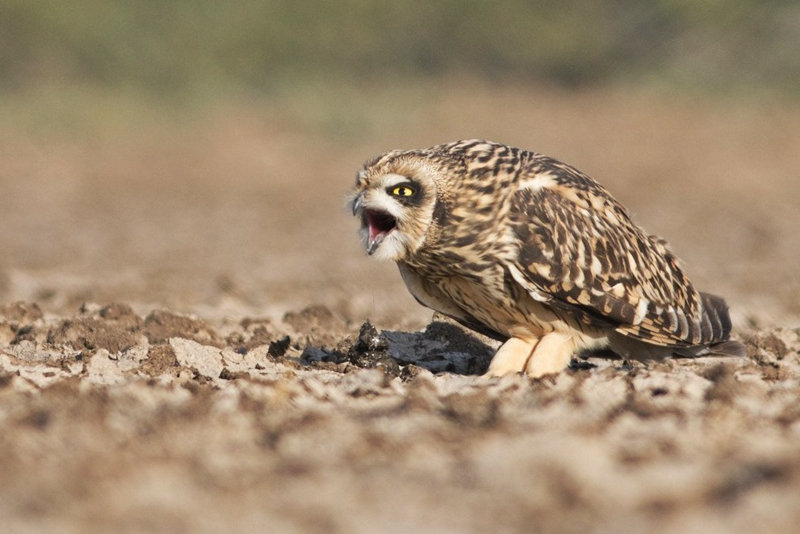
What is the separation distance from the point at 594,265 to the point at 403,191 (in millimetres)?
1052

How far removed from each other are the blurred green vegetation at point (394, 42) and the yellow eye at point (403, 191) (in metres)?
23.9

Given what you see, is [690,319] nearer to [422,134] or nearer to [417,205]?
[417,205]

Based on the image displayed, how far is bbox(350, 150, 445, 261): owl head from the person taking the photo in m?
5.85

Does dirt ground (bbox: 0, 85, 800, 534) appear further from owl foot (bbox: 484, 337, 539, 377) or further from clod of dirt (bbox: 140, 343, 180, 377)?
owl foot (bbox: 484, 337, 539, 377)

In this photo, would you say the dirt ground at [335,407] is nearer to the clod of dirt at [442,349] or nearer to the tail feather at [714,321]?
the clod of dirt at [442,349]

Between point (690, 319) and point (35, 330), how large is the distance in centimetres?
405

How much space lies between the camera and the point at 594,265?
239 inches

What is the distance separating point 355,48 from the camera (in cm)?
3312

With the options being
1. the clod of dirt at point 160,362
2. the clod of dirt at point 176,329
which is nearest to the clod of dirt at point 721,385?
the clod of dirt at point 160,362

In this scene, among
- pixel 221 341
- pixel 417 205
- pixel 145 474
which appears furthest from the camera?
pixel 221 341

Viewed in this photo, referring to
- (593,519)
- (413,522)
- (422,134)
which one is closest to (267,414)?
(413,522)

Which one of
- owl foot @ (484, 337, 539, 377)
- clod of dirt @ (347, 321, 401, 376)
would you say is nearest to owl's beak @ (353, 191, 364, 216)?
clod of dirt @ (347, 321, 401, 376)

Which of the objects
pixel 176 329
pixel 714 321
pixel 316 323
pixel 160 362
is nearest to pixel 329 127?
pixel 316 323

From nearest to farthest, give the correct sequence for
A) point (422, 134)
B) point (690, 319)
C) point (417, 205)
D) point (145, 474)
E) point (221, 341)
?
point (145, 474), point (417, 205), point (690, 319), point (221, 341), point (422, 134)
